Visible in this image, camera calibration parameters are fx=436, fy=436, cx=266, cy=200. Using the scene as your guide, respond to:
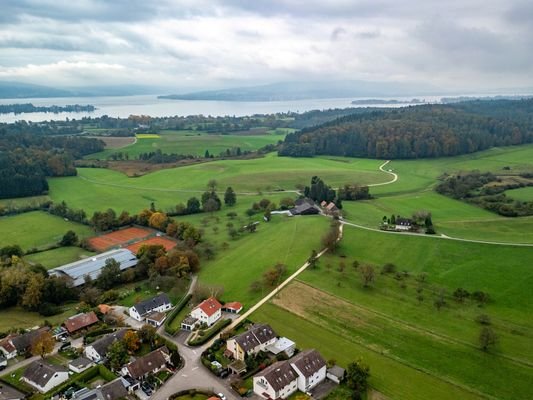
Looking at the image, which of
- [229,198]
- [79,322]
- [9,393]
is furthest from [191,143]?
[9,393]

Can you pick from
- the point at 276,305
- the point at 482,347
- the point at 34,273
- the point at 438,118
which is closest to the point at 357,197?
the point at 276,305

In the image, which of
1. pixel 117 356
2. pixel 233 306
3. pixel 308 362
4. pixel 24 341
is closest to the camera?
pixel 308 362

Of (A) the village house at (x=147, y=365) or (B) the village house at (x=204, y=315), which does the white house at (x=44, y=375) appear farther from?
(B) the village house at (x=204, y=315)

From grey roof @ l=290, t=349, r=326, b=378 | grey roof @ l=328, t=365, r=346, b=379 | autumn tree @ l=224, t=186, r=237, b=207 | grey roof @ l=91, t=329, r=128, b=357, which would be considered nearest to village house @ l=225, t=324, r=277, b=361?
grey roof @ l=290, t=349, r=326, b=378

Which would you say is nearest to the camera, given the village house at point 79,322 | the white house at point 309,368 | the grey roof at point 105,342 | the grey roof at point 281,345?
the white house at point 309,368

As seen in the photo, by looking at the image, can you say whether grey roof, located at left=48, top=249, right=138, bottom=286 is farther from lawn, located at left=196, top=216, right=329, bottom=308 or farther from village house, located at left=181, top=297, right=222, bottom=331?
village house, located at left=181, top=297, right=222, bottom=331

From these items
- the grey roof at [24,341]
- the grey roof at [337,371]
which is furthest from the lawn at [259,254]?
the grey roof at [24,341]

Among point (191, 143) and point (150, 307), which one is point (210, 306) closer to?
point (150, 307)
